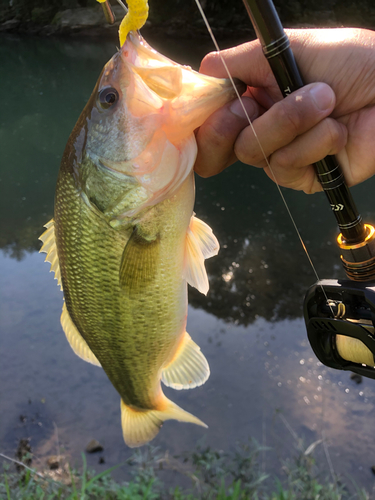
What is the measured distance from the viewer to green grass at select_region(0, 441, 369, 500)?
2229mm

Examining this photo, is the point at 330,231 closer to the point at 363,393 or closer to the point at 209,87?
the point at 363,393

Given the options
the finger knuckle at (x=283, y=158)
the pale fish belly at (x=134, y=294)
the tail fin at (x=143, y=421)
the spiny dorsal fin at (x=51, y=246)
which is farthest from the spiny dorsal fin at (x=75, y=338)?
the finger knuckle at (x=283, y=158)

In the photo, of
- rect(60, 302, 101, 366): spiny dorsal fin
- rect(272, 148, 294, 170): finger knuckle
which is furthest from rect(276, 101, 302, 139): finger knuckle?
rect(60, 302, 101, 366): spiny dorsal fin

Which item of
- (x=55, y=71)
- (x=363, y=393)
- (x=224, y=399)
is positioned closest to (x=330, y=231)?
(x=363, y=393)

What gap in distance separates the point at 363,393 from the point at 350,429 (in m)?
0.47

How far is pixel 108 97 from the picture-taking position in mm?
1312

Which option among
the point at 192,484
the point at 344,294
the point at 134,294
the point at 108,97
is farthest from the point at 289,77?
the point at 192,484

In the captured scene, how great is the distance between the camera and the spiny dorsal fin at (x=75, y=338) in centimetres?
171

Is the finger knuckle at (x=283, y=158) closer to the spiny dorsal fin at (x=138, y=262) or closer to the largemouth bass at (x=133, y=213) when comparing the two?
the largemouth bass at (x=133, y=213)

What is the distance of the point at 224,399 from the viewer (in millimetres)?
3758

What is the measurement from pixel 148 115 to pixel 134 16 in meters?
0.27

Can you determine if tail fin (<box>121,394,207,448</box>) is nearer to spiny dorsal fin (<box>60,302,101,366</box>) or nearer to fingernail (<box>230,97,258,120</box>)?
spiny dorsal fin (<box>60,302,101,366</box>)

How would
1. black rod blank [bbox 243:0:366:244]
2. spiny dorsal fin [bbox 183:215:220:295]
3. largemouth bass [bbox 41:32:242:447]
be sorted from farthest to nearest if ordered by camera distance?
spiny dorsal fin [bbox 183:215:220:295] < largemouth bass [bbox 41:32:242:447] < black rod blank [bbox 243:0:366:244]

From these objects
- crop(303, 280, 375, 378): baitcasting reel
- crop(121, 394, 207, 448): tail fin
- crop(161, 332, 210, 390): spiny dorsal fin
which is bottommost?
crop(121, 394, 207, 448): tail fin
